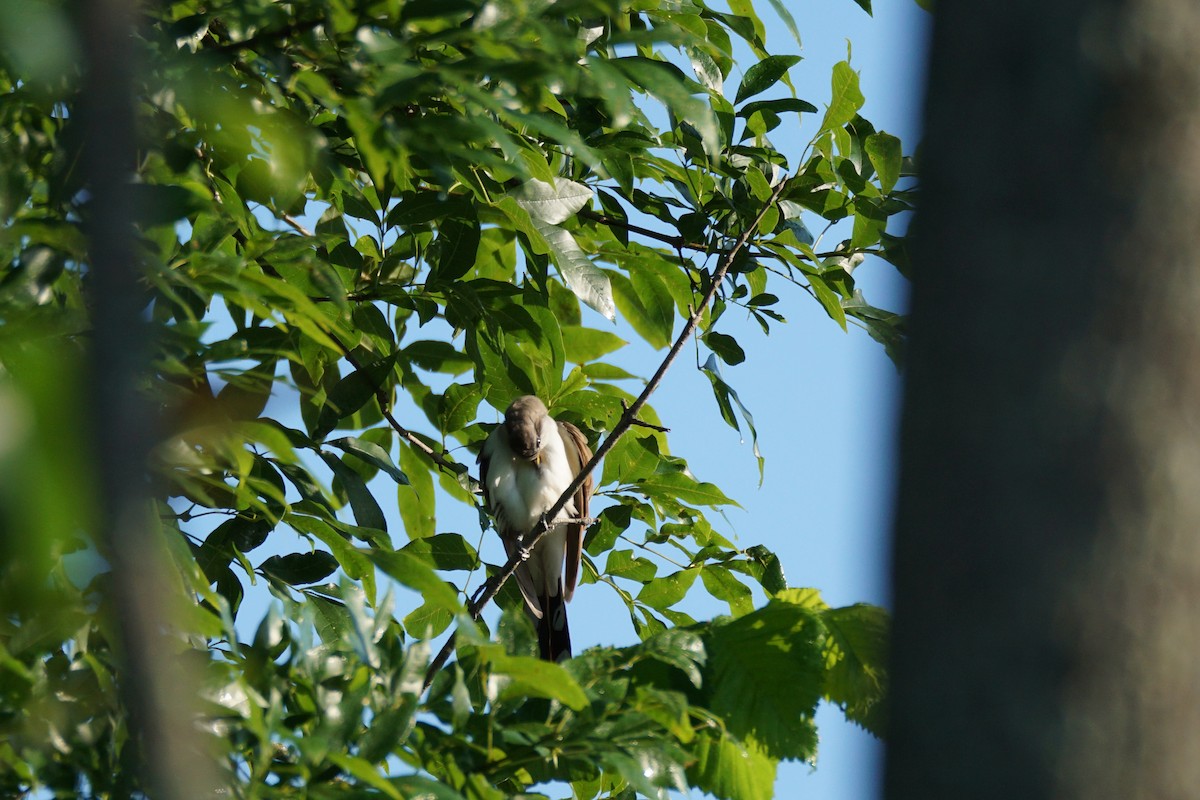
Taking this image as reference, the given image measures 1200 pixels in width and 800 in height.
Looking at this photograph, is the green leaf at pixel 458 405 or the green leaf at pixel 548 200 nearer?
the green leaf at pixel 548 200

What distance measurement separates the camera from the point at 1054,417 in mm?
958

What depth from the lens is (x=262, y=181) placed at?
2.79 m

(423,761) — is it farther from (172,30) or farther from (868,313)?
(868,313)

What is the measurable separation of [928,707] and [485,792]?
1.12 meters

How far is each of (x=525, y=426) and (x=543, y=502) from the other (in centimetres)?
74

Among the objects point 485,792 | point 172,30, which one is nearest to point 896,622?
point 485,792

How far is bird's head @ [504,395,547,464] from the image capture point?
214 inches

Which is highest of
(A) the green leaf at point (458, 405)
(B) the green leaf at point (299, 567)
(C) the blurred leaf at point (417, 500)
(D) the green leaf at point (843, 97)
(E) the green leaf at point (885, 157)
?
(D) the green leaf at point (843, 97)

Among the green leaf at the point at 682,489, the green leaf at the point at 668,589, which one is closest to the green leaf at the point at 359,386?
the green leaf at the point at 682,489

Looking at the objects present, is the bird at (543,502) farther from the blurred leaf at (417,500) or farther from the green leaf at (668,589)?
the green leaf at (668,589)

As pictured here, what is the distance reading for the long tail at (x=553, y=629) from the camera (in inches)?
237

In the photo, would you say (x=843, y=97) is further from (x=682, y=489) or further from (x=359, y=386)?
(x=359, y=386)

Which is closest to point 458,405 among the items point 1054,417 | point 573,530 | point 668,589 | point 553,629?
point 668,589

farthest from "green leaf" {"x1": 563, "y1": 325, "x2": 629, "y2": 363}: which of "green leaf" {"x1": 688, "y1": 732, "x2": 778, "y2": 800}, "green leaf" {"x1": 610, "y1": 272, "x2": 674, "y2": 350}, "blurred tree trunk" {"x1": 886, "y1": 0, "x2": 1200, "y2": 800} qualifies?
"blurred tree trunk" {"x1": 886, "y1": 0, "x2": 1200, "y2": 800}
